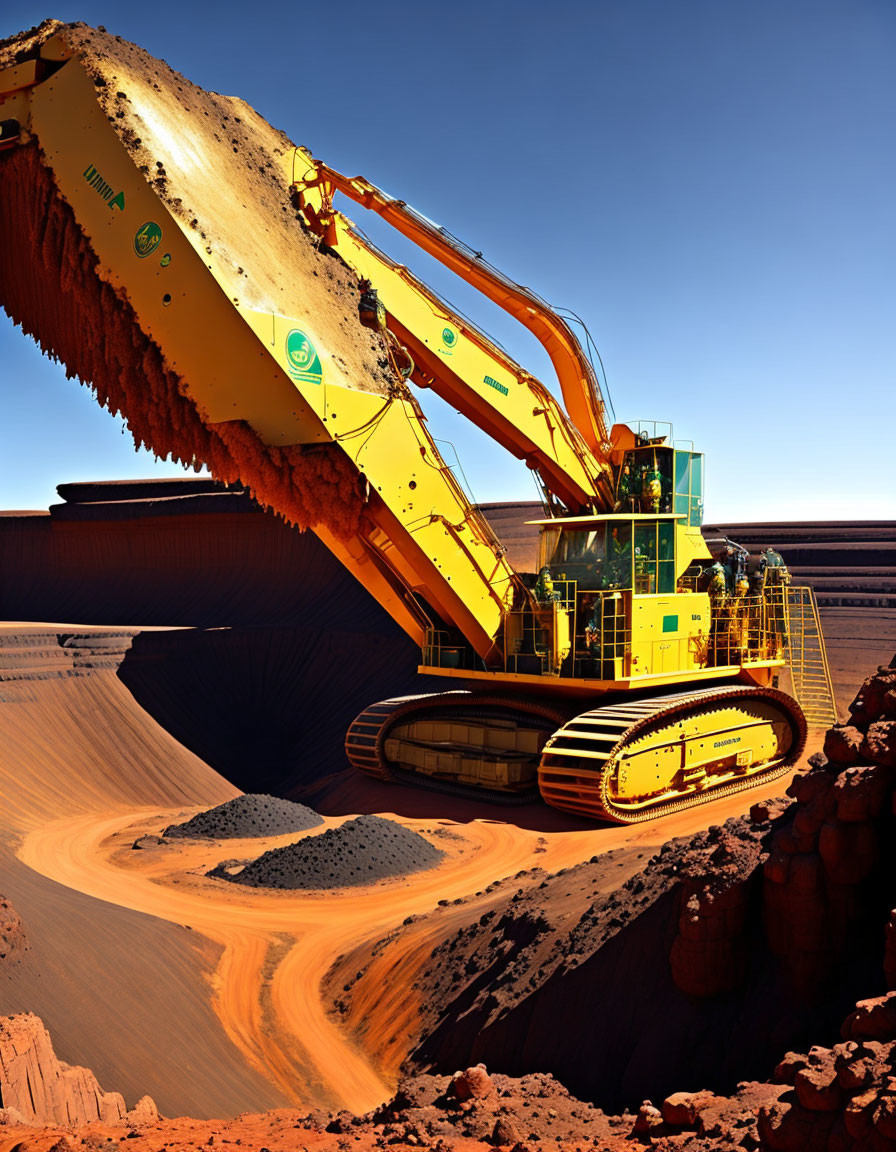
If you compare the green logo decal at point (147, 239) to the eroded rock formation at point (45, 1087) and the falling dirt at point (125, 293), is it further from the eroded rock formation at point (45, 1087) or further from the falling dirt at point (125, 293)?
the eroded rock formation at point (45, 1087)

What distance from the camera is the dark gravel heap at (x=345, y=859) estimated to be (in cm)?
1016

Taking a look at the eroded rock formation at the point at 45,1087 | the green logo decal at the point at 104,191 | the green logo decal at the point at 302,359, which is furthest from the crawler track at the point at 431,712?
the eroded rock formation at the point at 45,1087

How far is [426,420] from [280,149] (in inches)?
135

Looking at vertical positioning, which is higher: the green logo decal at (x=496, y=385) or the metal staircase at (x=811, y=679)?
the green logo decal at (x=496, y=385)

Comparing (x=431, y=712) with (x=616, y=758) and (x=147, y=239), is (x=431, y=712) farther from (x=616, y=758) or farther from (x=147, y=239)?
(x=147, y=239)

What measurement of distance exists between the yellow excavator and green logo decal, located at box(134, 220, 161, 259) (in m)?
0.03

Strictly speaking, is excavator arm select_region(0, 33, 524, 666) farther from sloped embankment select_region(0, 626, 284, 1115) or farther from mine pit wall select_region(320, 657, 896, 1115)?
mine pit wall select_region(320, 657, 896, 1115)

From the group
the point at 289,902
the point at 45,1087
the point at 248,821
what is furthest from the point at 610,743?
the point at 45,1087

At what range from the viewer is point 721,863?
5.63 m

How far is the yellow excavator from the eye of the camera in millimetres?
9500

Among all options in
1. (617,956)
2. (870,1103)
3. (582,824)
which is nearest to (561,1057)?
(617,956)

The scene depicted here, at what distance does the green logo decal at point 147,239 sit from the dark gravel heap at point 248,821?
21.9ft

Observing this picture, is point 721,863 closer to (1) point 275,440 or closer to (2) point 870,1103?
(2) point 870,1103

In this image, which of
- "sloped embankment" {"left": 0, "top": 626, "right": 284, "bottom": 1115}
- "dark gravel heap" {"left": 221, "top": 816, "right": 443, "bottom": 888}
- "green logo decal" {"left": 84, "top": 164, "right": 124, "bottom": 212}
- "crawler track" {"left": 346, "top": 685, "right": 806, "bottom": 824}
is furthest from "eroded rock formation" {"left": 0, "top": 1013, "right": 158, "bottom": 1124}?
"green logo decal" {"left": 84, "top": 164, "right": 124, "bottom": 212}
